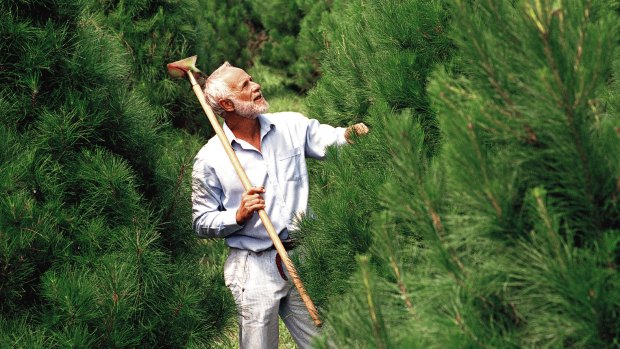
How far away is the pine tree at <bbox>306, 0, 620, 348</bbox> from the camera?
1676 millimetres

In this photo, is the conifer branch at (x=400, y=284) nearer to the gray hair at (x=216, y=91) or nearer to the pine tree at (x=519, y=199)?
the pine tree at (x=519, y=199)

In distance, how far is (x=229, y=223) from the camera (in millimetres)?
3850

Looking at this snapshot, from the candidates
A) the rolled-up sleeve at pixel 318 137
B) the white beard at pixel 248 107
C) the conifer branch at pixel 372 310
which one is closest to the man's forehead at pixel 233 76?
the white beard at pixel 248 107

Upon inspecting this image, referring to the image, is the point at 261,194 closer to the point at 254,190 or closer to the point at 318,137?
the point at 254,190

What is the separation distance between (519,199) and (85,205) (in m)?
1.80

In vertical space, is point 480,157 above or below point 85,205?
above

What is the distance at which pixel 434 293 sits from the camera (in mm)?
1858

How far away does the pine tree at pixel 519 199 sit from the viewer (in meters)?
1.68

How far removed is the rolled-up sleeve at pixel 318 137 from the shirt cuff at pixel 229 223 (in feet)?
1.67

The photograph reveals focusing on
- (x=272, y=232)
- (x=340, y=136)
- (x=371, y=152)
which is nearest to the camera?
(x=371, y=152)

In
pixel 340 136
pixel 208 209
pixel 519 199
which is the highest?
pixel 519 199

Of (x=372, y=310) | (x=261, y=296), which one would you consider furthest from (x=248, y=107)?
(x=372, y=310)

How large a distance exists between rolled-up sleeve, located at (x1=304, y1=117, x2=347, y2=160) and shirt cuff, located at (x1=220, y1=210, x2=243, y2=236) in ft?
1.67

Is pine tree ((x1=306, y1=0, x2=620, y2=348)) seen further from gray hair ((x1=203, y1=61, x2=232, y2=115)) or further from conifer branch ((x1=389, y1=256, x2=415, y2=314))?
gray hair ((x1=203, y1=61, x2=232, y2=115))
